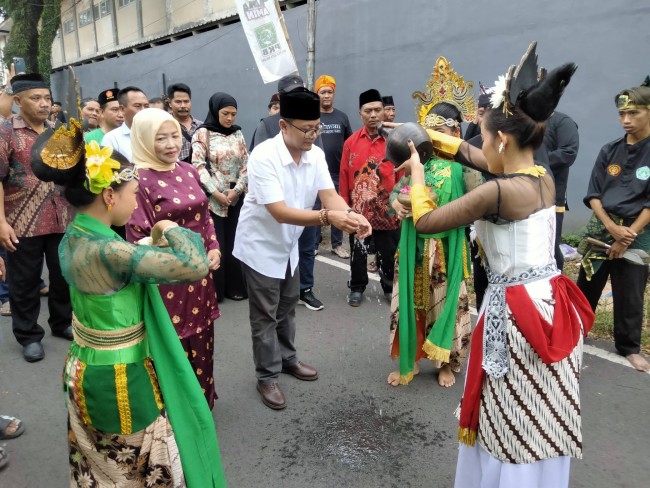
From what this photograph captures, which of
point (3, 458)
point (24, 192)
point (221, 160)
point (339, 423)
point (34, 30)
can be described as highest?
point (34, 30)

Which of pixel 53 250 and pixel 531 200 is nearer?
pixel 531 200

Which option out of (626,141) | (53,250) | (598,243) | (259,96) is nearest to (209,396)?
(53,250)

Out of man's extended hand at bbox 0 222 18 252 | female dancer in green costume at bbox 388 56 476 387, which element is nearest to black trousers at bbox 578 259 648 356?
female dancer in green costume at bbox 388 56 476 387

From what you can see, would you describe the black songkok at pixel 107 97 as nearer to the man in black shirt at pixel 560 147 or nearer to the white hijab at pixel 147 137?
the white hijab at pixel 147 137

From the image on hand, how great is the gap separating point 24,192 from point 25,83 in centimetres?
80

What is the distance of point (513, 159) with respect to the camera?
6.44 ft

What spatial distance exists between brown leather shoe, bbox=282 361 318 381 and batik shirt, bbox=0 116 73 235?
6.39 ft

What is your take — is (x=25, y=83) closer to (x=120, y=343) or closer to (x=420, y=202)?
(x=120, y=343)

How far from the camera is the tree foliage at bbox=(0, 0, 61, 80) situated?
2333 centimetres

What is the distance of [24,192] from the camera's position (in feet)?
12.4

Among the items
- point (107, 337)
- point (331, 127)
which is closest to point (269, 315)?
point (107, 337)

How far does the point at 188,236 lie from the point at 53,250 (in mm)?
2754

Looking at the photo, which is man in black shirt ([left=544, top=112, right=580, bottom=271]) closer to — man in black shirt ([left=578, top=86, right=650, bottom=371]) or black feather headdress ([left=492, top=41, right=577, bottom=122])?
man in black shirt ([left=578, top=86, right=650, bottom=371])

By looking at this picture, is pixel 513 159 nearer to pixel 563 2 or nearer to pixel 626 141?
pixel 626 141
